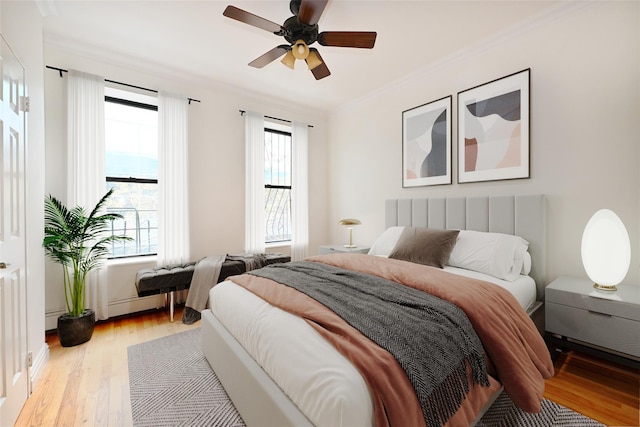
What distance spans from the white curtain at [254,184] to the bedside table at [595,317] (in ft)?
10.5

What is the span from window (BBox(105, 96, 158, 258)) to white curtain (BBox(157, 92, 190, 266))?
0.89 feet

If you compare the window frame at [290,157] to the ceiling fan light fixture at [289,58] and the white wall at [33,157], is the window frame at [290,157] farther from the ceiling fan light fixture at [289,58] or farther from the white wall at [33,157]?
the white wall at [33,157]

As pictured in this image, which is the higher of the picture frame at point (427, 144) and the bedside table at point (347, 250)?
the picture frame at point (427, 144)

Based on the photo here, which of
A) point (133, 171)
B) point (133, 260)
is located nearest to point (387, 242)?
point (133, 260)

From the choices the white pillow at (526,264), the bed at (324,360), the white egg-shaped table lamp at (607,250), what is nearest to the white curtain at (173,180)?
the bed at (324,360)

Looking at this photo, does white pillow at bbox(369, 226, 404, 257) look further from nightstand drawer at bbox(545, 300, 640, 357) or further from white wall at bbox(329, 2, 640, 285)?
nightstand drawer at bbox(545, 300, 640, 357)

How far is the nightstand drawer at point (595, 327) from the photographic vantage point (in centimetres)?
174

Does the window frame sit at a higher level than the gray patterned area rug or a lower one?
higher

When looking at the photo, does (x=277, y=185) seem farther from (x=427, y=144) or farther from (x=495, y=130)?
(x=495, y=130)

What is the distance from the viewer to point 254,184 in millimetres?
3900

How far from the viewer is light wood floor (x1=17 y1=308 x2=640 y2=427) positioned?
5.21 ft

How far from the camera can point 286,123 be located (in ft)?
14.0

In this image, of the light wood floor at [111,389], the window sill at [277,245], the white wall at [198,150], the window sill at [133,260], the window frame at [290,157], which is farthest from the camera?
the window frame at [290,157]

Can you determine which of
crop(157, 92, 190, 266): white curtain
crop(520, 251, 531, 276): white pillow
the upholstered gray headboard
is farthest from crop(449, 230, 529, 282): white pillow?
crop(157, 92, 190, 266): white curtain
